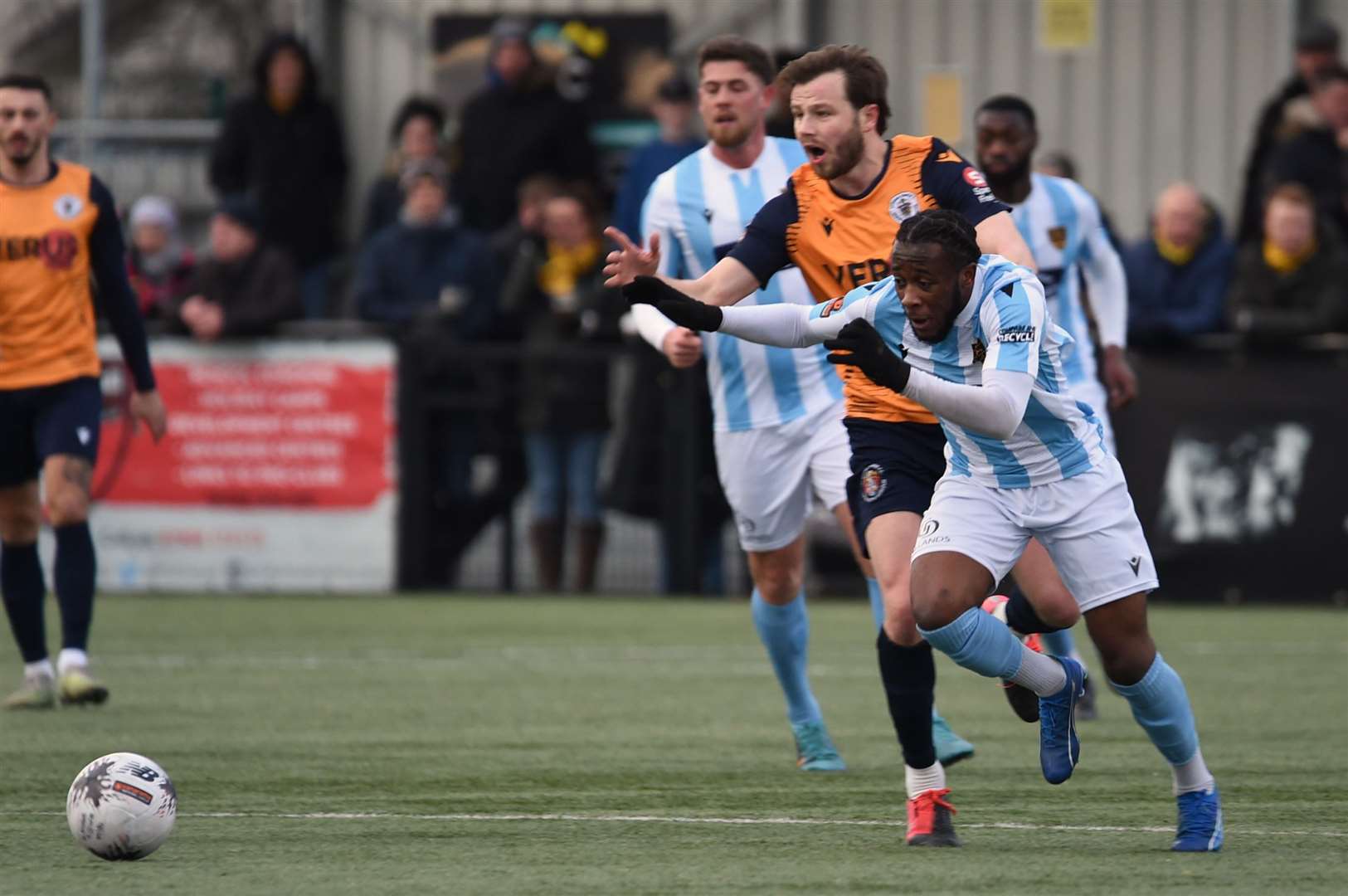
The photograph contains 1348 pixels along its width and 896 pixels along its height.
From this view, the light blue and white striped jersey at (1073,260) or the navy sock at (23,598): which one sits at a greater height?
the light blue and white striped jersey at (1073,260)

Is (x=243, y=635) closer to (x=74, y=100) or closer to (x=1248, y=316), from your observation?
(x=1248, y=316)

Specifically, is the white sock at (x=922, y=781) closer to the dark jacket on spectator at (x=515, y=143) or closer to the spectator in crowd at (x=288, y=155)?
the dark jacket on spectator at (x=515, y=143)

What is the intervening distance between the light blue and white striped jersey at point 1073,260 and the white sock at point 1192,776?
2940 mm

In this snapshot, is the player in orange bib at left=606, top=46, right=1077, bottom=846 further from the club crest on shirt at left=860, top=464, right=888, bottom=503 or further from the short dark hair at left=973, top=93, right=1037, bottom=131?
the short dark hair at left=973, top=93, right=1037, bottom=131

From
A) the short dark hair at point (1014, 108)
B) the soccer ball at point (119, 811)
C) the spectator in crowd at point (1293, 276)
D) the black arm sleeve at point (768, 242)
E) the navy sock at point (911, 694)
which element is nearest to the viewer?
the soccer ball at point (119, 811)

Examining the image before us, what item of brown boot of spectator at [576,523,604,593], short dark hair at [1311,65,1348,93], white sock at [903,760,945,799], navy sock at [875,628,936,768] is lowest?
brown boot of spectator at [576,523,604,593]

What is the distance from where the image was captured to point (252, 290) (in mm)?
14422

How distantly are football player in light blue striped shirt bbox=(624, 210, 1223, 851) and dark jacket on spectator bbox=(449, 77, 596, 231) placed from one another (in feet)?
29.2

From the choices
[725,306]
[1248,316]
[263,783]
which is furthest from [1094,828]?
[1248,316]

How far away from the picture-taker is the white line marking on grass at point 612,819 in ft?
20.8

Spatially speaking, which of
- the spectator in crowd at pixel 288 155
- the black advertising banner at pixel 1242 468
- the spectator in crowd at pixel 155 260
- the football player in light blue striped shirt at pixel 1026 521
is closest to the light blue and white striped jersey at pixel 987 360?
the football player in light blue striped shirt at pixel 1026 521

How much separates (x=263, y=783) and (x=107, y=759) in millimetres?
1352

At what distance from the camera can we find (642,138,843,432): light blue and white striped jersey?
8.05 metres

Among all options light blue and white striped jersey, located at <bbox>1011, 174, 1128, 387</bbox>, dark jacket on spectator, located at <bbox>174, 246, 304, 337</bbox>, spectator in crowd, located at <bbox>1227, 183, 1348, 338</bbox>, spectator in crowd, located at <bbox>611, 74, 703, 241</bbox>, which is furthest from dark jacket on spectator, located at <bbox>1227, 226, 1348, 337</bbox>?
dark jacket on spectator, located at <bbox>174, 246, 304, 337</bbox>
